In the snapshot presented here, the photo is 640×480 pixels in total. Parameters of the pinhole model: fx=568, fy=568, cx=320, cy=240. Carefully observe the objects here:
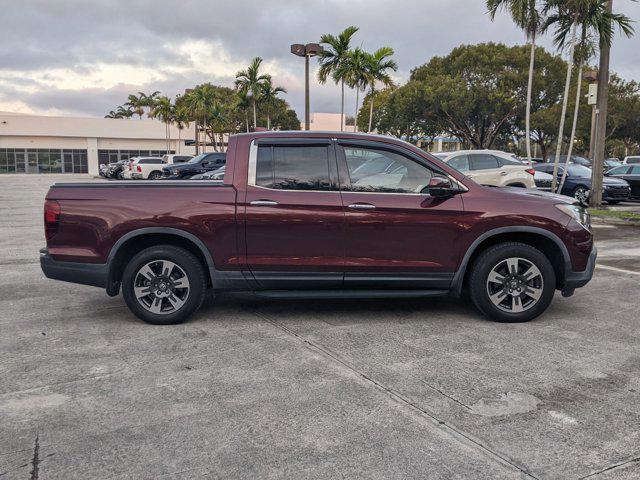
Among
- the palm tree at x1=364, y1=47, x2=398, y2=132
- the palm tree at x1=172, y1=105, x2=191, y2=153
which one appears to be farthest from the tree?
the palm tree at x1=172, y1=105, x2=191, y2=153

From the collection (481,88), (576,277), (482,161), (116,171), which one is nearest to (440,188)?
(576,277)

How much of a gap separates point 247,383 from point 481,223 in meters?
2.73

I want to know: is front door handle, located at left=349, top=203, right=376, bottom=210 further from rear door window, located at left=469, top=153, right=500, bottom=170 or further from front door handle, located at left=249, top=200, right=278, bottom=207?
rear door window, located at left=469, top=153, right=500, bottom=170

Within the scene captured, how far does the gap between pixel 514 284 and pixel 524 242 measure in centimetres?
48

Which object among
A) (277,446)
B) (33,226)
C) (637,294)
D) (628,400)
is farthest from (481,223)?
(33,226)

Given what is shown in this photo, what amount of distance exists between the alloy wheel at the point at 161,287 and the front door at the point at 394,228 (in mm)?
1575

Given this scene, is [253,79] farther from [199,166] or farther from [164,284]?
[164,284]

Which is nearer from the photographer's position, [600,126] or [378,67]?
[600,126]

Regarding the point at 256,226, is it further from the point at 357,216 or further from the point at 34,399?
the point at 34,399

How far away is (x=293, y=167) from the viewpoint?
5402 millimetres

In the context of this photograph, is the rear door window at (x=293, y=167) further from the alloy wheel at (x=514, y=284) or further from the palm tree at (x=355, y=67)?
the palm tree at (x=355, y=67)

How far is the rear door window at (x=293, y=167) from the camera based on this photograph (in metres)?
5.36

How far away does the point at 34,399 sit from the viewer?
3.71 metres

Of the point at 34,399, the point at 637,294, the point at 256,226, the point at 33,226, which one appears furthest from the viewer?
the point at 33,226
